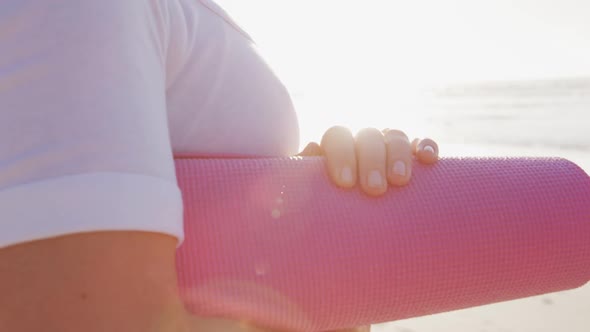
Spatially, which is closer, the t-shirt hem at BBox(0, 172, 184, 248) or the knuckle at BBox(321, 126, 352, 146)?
the t-shirt hem at BBox(0, 172, 184, 248)

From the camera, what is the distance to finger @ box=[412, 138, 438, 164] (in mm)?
1047

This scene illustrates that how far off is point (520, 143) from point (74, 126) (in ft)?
24.3

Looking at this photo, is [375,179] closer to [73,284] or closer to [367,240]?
[367,240]

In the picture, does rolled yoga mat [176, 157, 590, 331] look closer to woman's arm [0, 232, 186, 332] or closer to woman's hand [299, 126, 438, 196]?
woman's hand [299, 126, 438, 196]

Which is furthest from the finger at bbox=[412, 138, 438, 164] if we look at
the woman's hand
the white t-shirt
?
the white t-shirt

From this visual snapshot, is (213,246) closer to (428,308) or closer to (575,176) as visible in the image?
(428,308)

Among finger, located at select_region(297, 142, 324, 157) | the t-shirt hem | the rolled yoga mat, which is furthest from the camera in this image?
finger, located at select_region(297, 142, 324, 157)

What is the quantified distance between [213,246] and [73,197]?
284 millimetres

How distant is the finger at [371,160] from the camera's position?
944 millimetres

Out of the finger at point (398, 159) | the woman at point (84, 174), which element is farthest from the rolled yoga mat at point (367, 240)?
the woman at point (84, 174)

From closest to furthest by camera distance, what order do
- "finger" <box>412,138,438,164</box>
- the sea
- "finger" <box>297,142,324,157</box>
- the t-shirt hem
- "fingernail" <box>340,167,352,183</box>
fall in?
the t-shirt hem < "fingernail" <box>340,167,352,183</box> < "finger" <box>412,138,438,164</box> < "finger" <box>297,142,324,157</box> < the sea

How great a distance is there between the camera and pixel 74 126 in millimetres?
567

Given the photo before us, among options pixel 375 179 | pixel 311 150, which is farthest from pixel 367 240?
pixel 311 150

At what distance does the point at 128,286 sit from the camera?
59 cm
